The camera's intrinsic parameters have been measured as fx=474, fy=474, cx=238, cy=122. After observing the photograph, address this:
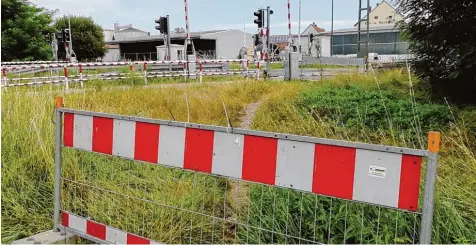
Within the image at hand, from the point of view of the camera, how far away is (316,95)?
852 cm

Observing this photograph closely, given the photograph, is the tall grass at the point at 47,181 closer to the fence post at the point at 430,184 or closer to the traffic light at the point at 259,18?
the fence post at the point at 430,184

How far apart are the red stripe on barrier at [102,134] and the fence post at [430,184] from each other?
2081 millimetres

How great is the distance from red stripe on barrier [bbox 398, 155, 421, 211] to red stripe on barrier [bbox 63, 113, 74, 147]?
7.95ft

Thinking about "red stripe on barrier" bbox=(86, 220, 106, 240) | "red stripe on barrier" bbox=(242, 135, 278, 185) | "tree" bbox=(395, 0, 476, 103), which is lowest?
"red stripe on barrier" bbox=(86, 220, 106, 240)

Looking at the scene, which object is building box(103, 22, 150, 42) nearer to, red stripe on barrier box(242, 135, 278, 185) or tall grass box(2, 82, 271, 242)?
tall grass box(2, 82, 271, 242)

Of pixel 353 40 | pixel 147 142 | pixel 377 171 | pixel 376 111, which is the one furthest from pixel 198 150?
pixel 353 40

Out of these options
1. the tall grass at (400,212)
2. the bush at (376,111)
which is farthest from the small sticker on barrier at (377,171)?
the bush at (376,111)

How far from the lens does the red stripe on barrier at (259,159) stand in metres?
2.61

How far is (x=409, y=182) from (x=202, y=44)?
67.9 metres

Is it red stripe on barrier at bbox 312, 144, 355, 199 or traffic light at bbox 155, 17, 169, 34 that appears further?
traffic light at bbox 155, 17, 169, 34

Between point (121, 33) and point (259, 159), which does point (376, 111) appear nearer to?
point (259, 159)

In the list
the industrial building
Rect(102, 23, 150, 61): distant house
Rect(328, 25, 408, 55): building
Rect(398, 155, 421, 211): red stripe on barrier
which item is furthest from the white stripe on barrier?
Rect(102, 23, 150, 61): distant house

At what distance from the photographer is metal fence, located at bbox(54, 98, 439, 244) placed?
231cm

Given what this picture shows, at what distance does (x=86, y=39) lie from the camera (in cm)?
5681
